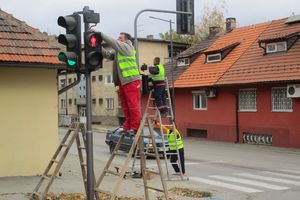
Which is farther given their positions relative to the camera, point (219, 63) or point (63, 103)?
point (63, 103)

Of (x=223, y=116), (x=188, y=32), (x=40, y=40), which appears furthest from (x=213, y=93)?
(x=40, y=40)

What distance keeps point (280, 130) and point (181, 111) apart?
10.0 meters

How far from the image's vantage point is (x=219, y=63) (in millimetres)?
33500

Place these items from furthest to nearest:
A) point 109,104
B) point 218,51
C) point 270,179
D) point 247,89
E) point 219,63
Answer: point 109,104 → point 218,51 → point 219,63 → point 247,89 → point 270,179

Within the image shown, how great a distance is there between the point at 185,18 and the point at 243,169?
215 inches

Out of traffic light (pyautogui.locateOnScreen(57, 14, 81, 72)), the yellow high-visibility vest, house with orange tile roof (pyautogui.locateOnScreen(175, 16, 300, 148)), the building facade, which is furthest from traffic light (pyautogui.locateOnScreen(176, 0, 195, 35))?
the building facade

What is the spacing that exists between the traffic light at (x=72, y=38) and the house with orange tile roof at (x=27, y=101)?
431cm

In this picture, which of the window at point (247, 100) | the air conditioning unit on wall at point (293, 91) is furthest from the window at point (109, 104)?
the air conditioning unit on wall at point (293, 91)

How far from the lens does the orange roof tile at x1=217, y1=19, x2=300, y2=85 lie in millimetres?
26328

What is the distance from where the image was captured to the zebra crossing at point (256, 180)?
1349 cm

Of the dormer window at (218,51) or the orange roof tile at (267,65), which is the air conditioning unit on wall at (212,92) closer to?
the orange roof tile at (267,65)

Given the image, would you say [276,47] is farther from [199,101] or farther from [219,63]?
[199,101]

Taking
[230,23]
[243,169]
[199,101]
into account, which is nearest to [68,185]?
[243,169]

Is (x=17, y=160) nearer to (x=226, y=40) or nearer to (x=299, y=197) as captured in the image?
(x=299, y=197)
